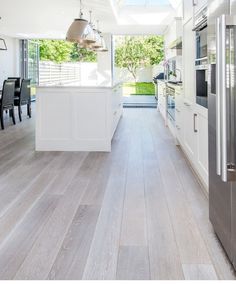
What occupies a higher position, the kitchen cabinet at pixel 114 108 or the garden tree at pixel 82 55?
the garden tree at pixel 82 55

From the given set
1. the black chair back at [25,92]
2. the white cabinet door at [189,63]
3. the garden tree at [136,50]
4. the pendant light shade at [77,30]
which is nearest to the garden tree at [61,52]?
the garden tree at [136,50]

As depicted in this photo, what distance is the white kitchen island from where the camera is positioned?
528cm

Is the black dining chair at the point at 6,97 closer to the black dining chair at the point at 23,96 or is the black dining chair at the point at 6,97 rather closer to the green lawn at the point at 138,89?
the black dining chair at the point at 23,96

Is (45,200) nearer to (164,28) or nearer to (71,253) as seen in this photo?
(71,253)

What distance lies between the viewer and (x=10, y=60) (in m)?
12.8

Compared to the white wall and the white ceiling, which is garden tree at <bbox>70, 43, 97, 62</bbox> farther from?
the white ceiling

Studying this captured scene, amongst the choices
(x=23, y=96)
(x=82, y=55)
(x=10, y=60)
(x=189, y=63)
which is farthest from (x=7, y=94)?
(x=82, y=55)

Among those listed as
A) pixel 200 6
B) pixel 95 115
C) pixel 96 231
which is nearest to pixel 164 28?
pixel 95 115

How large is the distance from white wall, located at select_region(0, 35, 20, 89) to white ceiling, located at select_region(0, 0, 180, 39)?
0.69 m

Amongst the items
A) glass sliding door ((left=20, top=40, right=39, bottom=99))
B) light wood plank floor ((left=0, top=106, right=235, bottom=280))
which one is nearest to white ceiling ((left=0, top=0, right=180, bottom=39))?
glass sliding door ((left=20, top=40, right=39, bottom=99))

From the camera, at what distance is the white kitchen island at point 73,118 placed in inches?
208

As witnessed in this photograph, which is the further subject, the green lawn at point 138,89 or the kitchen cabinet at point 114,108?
the green lawn at point 138,89

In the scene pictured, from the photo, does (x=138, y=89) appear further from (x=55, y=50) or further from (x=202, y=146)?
(x=202, y=146)

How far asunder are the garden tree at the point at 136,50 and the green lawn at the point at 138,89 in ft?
2.49
